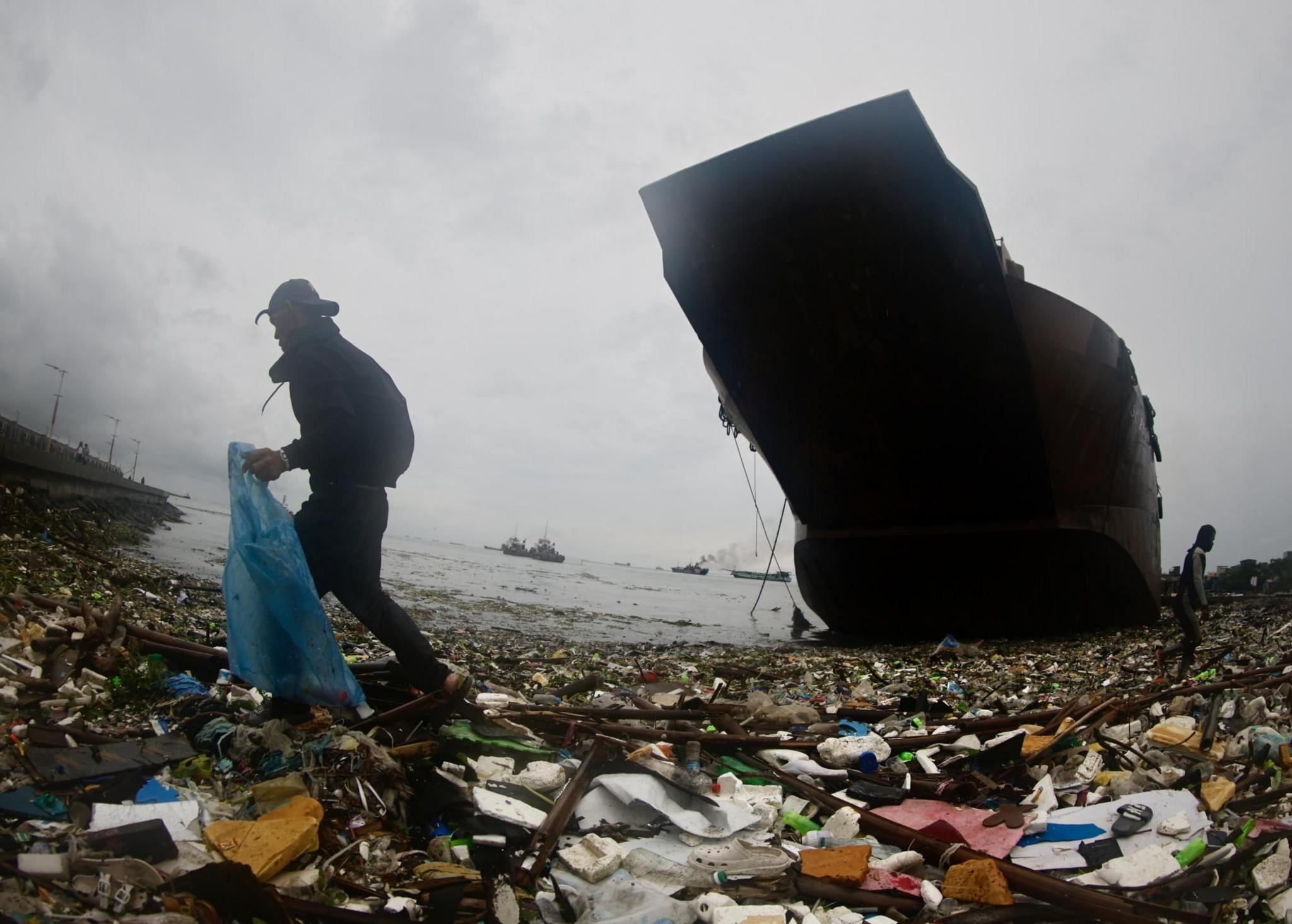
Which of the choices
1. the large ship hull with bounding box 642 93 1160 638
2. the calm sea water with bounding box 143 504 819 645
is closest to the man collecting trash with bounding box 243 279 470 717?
the large ship hull with bounding box 642 93 1160 638

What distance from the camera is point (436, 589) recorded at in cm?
1845

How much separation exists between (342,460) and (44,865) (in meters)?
1.45

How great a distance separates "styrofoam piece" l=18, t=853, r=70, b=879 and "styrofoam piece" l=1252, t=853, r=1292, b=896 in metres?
3.08

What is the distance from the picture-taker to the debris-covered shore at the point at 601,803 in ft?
5.83

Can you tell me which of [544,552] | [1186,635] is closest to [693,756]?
[1186,635]

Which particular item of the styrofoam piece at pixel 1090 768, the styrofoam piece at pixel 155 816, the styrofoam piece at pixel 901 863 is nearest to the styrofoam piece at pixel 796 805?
the styrofoam piece at pixel 901 863

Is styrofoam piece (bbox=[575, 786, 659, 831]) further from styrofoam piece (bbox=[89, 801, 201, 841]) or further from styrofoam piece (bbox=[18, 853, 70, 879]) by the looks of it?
styrofoam piece (bbox=[18, 853, 70, 879])

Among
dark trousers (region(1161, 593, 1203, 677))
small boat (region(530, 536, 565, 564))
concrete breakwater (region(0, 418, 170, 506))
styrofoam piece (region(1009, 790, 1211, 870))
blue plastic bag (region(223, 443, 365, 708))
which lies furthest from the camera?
small boat (region(530, 536, 565, 564))

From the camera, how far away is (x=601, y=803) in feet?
8.04

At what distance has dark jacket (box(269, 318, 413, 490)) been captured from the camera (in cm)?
261

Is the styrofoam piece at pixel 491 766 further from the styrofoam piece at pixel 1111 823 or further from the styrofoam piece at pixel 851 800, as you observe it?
the styrofoam piece at pixel 1111 823

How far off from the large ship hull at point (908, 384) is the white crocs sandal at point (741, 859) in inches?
258

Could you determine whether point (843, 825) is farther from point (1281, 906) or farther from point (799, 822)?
point (1281, 906)

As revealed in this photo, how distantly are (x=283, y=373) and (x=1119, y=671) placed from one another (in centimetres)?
727
